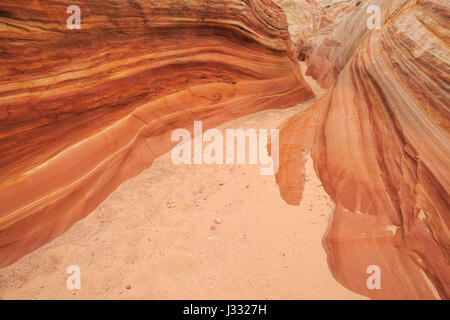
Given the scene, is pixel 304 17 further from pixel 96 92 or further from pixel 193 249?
pixel 193 249

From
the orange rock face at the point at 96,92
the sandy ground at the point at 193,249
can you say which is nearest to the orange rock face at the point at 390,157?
the sandy ground at the point at 193,249

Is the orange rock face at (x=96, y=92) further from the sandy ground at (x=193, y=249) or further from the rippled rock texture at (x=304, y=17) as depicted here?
the rippled rock texture at (x=304, y=17)

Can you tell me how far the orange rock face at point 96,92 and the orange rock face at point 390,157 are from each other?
1.98 metres

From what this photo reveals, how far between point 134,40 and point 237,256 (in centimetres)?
331

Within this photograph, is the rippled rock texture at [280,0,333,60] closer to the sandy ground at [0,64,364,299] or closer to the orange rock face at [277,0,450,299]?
the orange rock face at [277,0,450,299]

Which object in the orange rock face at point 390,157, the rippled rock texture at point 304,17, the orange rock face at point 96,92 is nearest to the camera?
the orange rock face at point 390,157

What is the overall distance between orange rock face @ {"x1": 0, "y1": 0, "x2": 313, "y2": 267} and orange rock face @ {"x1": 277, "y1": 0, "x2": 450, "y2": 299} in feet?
6.50

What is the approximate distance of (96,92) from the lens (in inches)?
122

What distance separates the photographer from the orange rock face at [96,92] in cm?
245

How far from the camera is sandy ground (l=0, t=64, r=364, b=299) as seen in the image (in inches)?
75.0

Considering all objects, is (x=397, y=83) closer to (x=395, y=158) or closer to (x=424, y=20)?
(x=424, y=20)

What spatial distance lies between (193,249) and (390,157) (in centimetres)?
232

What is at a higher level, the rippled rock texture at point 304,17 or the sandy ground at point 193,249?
the rippled rock texture at point 304,17

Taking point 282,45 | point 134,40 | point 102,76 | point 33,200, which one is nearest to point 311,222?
point 33,200
